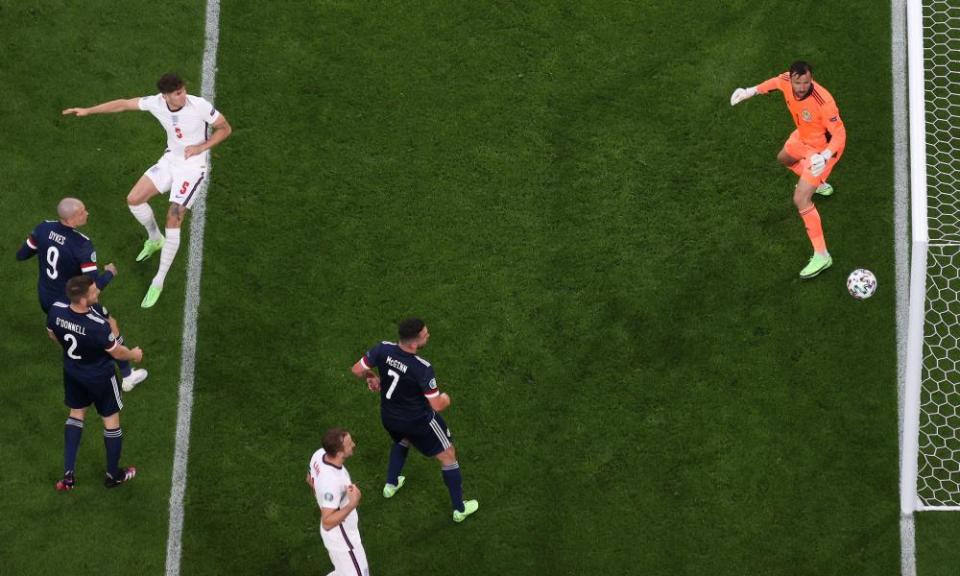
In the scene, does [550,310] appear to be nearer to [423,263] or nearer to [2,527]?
[423,263]

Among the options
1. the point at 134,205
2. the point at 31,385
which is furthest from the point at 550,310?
the point at 31,385

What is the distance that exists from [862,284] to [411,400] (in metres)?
4.64

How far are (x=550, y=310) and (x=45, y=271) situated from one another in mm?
4841

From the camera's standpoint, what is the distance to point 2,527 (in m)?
12.9

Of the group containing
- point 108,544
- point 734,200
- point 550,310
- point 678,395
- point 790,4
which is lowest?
point 108,544

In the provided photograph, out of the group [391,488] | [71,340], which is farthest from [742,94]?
[71,340]

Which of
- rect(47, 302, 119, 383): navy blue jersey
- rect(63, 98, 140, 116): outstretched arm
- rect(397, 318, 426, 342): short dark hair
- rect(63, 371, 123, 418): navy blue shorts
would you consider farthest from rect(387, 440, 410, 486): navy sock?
rect(63, 98, 140, 116): outstretched arm

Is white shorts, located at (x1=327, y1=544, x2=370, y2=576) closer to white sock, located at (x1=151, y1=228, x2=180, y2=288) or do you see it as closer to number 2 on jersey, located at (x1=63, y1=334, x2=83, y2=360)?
number 2 on jersey, located at (x1=63, y1=334, x2=83, y2=360)

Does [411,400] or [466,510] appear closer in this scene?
[411,400]

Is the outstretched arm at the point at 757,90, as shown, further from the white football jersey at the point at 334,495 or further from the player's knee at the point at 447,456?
the white football jersey at the point at 334,495

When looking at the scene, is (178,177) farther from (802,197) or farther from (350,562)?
(802,197)

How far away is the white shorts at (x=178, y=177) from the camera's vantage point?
13.4m

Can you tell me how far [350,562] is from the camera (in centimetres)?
1152

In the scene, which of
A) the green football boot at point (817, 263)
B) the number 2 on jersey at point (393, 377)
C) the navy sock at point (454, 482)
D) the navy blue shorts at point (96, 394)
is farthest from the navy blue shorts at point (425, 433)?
the green football boot at point (817, 263)
